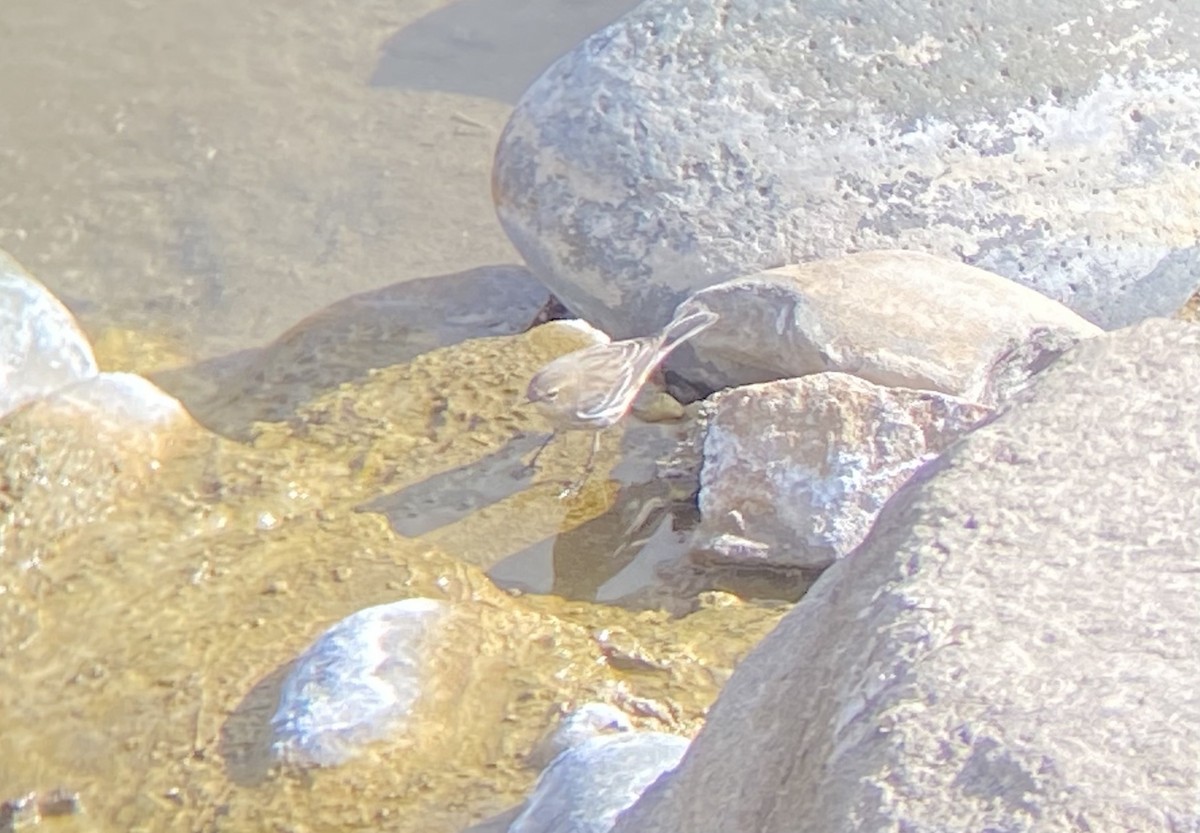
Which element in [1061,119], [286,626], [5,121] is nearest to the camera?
[286,626]

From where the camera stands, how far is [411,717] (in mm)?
3818

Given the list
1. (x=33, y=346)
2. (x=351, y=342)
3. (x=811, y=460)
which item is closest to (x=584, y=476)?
(x=811, y=460)

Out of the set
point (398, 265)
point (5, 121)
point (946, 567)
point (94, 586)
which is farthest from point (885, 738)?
point (5, 121)

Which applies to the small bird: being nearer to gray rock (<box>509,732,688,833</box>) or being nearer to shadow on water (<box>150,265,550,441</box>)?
shadow on water (<box>150,265,550,441</box>)

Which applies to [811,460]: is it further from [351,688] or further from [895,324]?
[351,688]

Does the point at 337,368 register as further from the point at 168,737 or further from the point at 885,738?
the point at 885,738

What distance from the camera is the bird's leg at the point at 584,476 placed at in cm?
489

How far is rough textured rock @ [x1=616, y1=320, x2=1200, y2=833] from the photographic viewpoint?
1703mm

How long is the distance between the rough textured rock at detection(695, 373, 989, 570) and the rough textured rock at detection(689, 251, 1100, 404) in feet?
0.84

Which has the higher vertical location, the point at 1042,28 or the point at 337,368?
the point at 1042,28

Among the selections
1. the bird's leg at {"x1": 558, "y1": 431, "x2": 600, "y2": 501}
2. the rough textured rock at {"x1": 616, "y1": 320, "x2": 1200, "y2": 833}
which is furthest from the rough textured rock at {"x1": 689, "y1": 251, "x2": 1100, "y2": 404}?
the rough textured rock at {"x1": 616, "y1": 320, "x2": 1200, "y2": 833}

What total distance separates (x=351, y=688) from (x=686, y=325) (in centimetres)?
161

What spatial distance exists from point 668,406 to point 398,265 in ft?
5.34

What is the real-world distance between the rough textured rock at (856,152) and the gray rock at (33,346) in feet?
4.72
